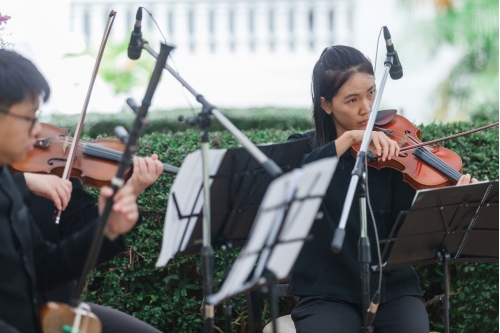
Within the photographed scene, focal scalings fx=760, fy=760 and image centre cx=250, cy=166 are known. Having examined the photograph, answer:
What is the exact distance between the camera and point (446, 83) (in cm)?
1289

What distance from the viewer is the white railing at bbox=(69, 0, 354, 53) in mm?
15195

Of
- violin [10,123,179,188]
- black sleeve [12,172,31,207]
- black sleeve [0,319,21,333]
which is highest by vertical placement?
violin [10,123,179,188]

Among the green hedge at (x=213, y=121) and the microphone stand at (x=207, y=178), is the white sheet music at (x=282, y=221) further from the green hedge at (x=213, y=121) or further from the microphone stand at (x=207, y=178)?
the green hedge at (x=213, y=121)

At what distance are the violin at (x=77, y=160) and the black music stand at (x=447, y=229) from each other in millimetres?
1101

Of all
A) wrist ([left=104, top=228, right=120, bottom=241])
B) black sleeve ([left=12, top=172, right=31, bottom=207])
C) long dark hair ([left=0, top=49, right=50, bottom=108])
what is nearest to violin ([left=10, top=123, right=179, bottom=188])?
black sleeve ([left=12, top=172, right=31, bottom=207])

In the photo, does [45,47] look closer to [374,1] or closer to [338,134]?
[338,134]

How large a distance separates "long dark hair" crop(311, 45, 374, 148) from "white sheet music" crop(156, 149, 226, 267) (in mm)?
952

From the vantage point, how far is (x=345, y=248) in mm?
3320

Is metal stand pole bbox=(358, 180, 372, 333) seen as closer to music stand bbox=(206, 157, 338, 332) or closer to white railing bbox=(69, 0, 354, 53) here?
music stand bbox=(206, 157, 338, 332)

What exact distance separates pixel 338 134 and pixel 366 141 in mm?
646

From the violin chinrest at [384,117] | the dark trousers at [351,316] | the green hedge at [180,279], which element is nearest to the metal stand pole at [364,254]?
the dark trousers at [351,316]

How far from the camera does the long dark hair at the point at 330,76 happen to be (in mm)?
3492

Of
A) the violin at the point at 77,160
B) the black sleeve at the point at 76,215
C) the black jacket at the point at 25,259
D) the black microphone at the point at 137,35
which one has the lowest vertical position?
the black jacket at the point at 25,259

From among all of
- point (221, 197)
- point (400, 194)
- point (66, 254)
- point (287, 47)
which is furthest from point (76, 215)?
point (287, 47)
